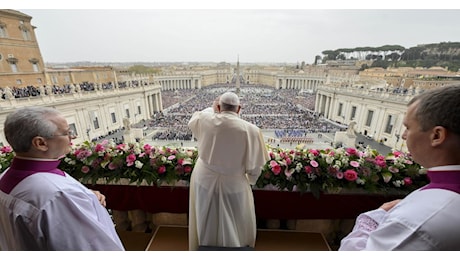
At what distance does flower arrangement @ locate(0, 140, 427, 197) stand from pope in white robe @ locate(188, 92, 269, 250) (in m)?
0.25

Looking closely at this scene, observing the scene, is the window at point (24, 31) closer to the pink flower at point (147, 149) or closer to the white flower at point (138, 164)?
the pink flower at point (147, 149)

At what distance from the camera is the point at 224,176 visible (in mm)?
1111

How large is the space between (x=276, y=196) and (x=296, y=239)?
1.28 ft

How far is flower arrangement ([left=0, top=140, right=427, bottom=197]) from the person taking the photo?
4.22ft

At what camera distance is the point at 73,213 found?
599 millimetres

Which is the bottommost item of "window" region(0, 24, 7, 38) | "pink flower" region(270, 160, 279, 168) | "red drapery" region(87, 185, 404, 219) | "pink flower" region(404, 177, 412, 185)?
"red drapery" region(87, 185, 404, 219)

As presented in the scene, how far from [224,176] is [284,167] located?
46 cm

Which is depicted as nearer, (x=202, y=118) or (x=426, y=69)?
(x=202, y=118)

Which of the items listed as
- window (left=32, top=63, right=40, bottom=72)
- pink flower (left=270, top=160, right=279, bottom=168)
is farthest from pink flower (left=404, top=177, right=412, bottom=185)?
window (left=32, top=63, right=40, bottom=72)

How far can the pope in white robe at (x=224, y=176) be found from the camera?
104cm

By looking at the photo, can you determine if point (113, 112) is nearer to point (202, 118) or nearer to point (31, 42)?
point (31, 42)

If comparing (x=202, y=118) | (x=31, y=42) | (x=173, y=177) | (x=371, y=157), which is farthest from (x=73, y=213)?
(x=31, y=42)

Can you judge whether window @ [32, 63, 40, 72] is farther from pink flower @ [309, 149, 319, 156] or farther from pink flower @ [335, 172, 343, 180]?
pink flower @ [335, 172, 343, 180]

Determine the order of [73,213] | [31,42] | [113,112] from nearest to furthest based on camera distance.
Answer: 1. [73,213]
2. [31,42]
3. [113,112]
